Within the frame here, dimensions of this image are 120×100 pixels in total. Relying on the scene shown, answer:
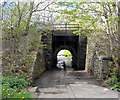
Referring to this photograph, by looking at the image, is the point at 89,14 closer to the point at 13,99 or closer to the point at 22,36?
the point at 22,36

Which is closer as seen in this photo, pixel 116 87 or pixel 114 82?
pixel 116 87

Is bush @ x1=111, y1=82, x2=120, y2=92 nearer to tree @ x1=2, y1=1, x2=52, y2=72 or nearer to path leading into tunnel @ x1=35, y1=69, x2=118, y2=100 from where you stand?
path leading into tunnel @ x1=35, y1=69, x2=118, y2=100

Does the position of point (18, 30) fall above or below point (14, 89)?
above

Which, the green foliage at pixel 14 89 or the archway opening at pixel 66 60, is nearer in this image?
the green foliage at pixel 14 89

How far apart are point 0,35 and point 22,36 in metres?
1.16

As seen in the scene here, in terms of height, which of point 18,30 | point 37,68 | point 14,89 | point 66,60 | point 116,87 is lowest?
point 66,60

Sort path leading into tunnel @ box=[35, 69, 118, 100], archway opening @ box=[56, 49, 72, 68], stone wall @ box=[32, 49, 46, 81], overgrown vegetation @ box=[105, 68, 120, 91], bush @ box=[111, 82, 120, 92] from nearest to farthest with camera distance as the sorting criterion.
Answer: path leading into tunnel @ box=[35, 69, 118, 100] < bush @ box=[111, 82, 120, 92] < overgrown vegetation @ box=[105, 68, 120, 91] < stone wall @ box=[32, 49, 46, 81] < archway opening @ box=[56, 49, 72, 68]

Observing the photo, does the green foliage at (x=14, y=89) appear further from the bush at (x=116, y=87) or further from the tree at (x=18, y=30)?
the bush at (x=116, y=87)

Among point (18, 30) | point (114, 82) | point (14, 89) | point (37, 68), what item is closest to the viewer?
point (14, 89)

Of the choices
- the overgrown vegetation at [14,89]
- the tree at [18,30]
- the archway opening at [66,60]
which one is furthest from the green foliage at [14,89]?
the archway opening at [66,60]

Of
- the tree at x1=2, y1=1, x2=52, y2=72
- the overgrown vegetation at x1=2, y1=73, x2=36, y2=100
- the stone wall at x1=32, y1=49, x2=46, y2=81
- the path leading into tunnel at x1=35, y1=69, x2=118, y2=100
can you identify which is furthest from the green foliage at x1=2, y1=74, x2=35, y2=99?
the stone wall at x1=32, y1=49, x2=46, y2=81

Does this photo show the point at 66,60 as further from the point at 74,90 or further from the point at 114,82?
the point at 74,90

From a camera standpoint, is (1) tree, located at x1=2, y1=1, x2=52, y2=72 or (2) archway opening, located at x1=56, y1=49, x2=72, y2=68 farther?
(2) archway opening, located at x1=56, y1=49, x2=72, y2=68

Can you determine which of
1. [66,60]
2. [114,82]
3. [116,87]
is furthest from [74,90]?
[66,60]
